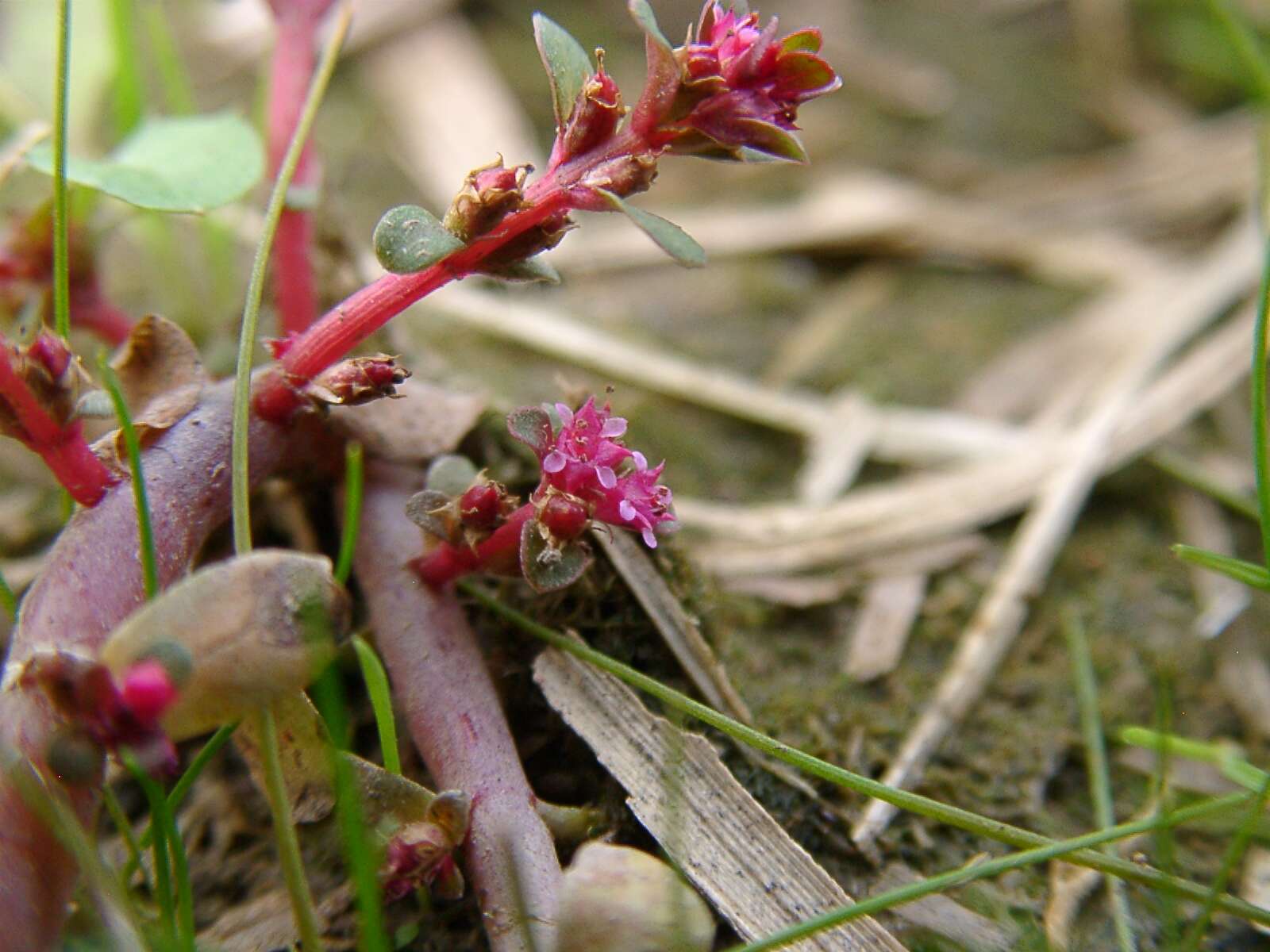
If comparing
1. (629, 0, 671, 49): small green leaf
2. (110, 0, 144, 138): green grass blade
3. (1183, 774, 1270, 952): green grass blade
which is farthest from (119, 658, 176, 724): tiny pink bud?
(110, 0, 144, 138): green grass blade

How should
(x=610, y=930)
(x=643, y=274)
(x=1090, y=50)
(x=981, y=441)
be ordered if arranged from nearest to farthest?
(x=610, y=930) < (x=981, y=441) < (x=643, y=274) < (x=1090, y=50)

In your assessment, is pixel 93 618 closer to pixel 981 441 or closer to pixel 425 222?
pixel 425 222

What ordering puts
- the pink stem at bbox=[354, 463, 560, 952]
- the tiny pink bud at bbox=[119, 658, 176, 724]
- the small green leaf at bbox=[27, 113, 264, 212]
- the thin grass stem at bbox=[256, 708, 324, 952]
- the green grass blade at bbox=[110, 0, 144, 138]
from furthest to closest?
1. the green grass blade at bbox=[110, 0, 144, 138]
2. the small green leaf at bbox=[27, 113, 264, 212]
3. the pink stem at bbox=[354, 463, 560, 952]
4. the thin grass stem at bbox=[256, 708, 324, 952]
5. the tiny pink bud at bbox=[119, 658, 176, 724]

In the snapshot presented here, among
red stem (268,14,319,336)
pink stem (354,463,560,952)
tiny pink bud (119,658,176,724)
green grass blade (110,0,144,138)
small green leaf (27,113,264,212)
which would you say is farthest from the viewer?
green grass blade (110,0,144,138)

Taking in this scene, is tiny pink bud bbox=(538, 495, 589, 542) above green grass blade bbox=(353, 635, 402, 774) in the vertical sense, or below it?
above

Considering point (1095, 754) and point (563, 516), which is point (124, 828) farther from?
point (1095, 754)

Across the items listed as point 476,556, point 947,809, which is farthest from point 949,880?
point 476,556

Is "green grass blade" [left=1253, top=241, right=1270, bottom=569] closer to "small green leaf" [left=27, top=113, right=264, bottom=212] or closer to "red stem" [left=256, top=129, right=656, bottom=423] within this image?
"red stem" [left=256, top=129, right=656, bottom=423]

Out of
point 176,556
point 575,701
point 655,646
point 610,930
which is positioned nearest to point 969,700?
point 655,646
